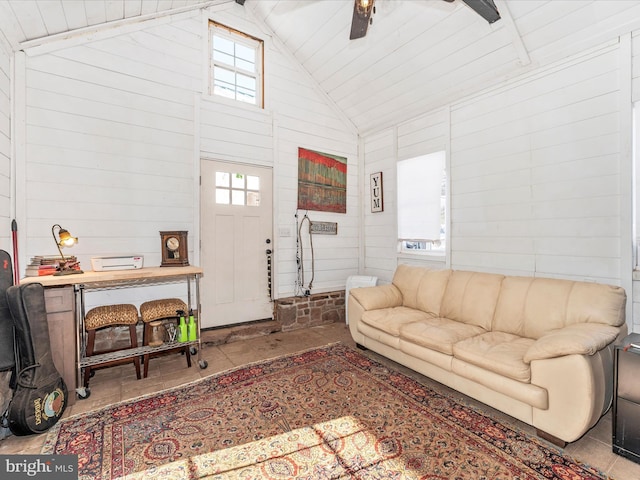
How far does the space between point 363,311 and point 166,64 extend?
346 centimetres

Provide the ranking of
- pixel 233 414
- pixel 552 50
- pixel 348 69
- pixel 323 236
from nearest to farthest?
1. pixel 233 414
2. pixel 552 50
3. pixel 348 69
4. pixel 323 236

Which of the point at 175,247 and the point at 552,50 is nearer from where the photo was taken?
the point at 552,50

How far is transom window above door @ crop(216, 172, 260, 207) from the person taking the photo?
3.98 metres

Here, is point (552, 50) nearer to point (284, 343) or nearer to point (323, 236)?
point (323, 236)

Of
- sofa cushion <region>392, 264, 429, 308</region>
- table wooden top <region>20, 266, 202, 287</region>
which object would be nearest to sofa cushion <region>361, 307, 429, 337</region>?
sofa cushion <region>392, 264, 429, 308</region>

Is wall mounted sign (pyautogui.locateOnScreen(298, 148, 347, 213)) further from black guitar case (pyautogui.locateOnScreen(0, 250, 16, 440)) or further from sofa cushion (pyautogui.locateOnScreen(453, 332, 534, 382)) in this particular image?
black guitar case (pyautogui.locateOnScreen(0, 250, 16, 440))

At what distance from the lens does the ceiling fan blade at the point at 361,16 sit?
2355 millimetres

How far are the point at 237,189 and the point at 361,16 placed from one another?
92.5 inches

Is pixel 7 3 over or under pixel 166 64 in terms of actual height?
under

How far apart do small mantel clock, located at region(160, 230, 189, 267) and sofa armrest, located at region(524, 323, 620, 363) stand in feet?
10.1

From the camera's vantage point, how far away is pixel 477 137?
11.9 ft

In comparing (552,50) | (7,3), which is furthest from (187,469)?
(552,50)

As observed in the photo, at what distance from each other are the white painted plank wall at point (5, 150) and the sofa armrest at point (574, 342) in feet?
12.7

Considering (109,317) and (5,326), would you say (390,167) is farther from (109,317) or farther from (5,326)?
(5,326)
